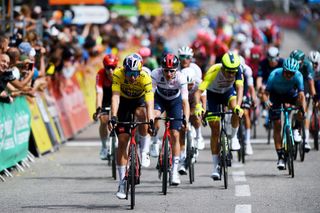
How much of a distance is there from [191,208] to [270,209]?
961 millimetres

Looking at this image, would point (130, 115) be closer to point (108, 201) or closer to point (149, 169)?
point (108, 201)

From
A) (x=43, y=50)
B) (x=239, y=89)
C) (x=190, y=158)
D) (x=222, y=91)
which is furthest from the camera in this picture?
(x=43, y=50)

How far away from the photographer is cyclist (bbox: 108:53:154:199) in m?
14.7

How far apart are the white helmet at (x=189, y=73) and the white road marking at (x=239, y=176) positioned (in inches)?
60.6

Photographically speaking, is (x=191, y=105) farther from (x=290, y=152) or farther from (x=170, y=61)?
(x=170, y=61)

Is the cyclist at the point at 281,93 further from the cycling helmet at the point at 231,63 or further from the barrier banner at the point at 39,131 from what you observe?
the barrier banner at the point at 39,131

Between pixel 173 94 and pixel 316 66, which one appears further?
pixel 316 66

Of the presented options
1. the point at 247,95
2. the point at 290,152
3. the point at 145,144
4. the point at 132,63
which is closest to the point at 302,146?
the point at 247,95

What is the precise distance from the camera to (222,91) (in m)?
17.3

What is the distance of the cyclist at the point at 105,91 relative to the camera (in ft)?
59.4

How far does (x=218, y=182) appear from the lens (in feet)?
55.8

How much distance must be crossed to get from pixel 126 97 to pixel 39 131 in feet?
19.7

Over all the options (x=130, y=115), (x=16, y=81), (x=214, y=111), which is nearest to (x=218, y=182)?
(x=214, y=111)

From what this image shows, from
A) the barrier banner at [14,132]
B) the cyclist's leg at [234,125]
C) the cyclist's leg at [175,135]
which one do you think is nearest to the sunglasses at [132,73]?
the cyclist's leg at [175,135]
